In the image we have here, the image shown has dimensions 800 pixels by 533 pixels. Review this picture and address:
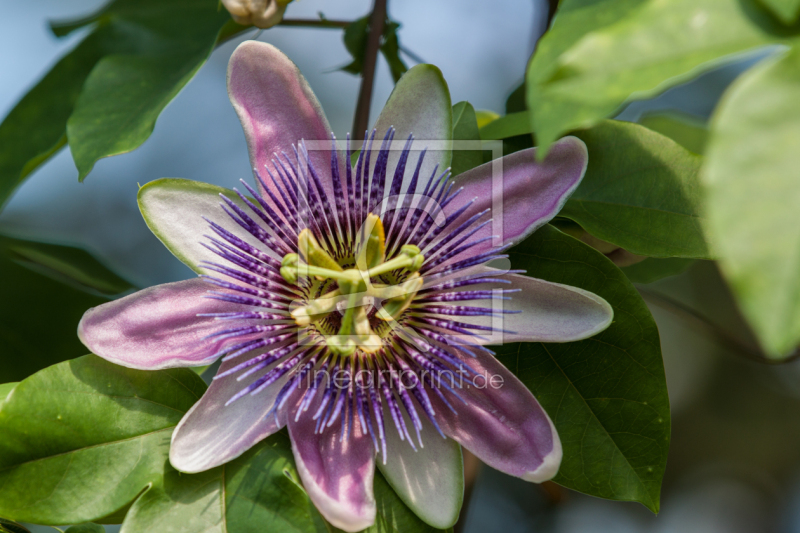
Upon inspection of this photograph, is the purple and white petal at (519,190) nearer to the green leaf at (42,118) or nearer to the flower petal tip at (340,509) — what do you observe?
the flower petal tip at (340,509)

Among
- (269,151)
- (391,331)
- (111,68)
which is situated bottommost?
(391,331)

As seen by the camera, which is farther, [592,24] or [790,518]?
[790,518]

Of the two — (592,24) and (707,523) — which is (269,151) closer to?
(592,24)

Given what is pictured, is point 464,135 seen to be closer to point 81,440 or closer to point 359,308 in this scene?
point 359,308

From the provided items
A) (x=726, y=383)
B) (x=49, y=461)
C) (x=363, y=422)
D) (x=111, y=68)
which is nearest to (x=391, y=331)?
(x=363, y=422)

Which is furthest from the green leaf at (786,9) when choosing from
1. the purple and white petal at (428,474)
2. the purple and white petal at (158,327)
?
the purple and white petal at (158,327)

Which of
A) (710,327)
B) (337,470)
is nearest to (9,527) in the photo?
(337,470)
